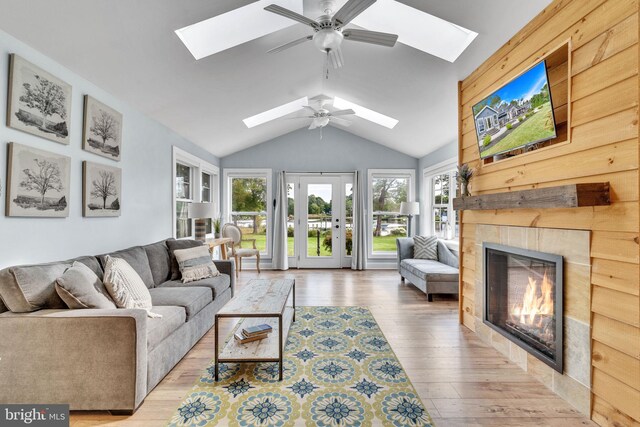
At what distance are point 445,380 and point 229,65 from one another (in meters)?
3.49

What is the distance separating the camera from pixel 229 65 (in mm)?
3330

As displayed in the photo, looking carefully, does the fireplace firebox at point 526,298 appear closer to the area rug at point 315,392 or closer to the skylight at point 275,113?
the area rug at point 315,392

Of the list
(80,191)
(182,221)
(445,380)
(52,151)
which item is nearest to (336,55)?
(52,151)

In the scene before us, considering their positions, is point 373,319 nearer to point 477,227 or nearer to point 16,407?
point 477,227

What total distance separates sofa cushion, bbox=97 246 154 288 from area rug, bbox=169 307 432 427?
3.86ft

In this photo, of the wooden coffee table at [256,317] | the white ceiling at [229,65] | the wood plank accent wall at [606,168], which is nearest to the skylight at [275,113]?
the white ceiling at [229,65]

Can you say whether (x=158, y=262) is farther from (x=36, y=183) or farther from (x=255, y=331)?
(x=255, y=331)

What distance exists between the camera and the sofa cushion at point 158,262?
332cm

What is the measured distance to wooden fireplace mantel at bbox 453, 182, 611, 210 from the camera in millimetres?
1721

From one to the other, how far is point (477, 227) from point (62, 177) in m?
3.65

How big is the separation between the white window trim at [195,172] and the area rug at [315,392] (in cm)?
273

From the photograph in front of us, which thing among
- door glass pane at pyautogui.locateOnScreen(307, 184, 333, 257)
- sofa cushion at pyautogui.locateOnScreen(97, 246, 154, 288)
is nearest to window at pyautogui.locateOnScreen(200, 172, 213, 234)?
door glass pane at pyautogui.locateOnScreen(307, 184, 333, 257)

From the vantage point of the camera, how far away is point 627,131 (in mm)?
1631

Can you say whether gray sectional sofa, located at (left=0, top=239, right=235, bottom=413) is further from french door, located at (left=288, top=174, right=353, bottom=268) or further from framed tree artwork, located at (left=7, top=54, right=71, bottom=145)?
french door, located at (left=288, top=174, right=353, bottom=268)
